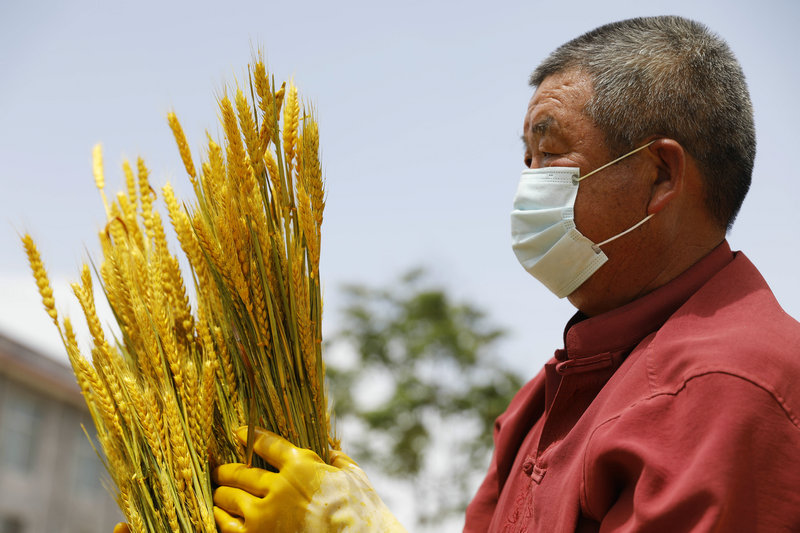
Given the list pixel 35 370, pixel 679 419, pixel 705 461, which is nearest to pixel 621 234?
pixel 679 419

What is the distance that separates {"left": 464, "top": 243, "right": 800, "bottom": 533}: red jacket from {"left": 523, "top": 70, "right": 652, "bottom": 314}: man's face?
12 centimetres

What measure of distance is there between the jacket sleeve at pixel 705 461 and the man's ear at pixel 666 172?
551mm

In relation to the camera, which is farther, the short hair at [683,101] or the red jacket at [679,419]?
the short hair at [683,101]

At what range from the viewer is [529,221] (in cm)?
219

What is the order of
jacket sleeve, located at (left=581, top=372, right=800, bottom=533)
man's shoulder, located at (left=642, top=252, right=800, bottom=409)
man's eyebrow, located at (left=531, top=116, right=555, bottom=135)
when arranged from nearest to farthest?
jacket sleeve, located at (left=581, top=372, right=800, bottom=533)
man's shoulder, located at (left=642, top=252, right=800, bottom=409)
man's eyebrow, located at (left=531, top=116, right=555, bottom=135)

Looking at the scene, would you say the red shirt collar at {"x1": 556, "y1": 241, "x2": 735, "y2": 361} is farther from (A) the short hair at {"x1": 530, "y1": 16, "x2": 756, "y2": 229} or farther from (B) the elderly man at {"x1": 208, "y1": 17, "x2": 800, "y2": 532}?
(A) the short hair at {"x1": 530, "y1": 16, "x2": 756, "y2": 229}

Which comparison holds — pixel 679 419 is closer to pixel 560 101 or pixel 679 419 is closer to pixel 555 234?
pixel 555 234

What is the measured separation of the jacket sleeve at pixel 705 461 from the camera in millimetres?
1463

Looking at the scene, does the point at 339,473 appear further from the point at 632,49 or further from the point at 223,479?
the point at 632,49

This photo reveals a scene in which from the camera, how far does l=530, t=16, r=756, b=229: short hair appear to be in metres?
2.00

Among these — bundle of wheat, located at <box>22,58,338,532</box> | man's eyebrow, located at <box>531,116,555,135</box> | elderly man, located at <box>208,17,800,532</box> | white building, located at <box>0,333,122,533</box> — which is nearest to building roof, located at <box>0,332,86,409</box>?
white building, located at <box>0,333,122,533</box>

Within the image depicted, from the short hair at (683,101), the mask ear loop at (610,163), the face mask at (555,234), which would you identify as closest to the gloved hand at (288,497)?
the face mask at (555,234)

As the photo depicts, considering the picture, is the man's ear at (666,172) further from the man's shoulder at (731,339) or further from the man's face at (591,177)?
the man's shoulder at (731,339)

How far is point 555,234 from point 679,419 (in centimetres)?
68
